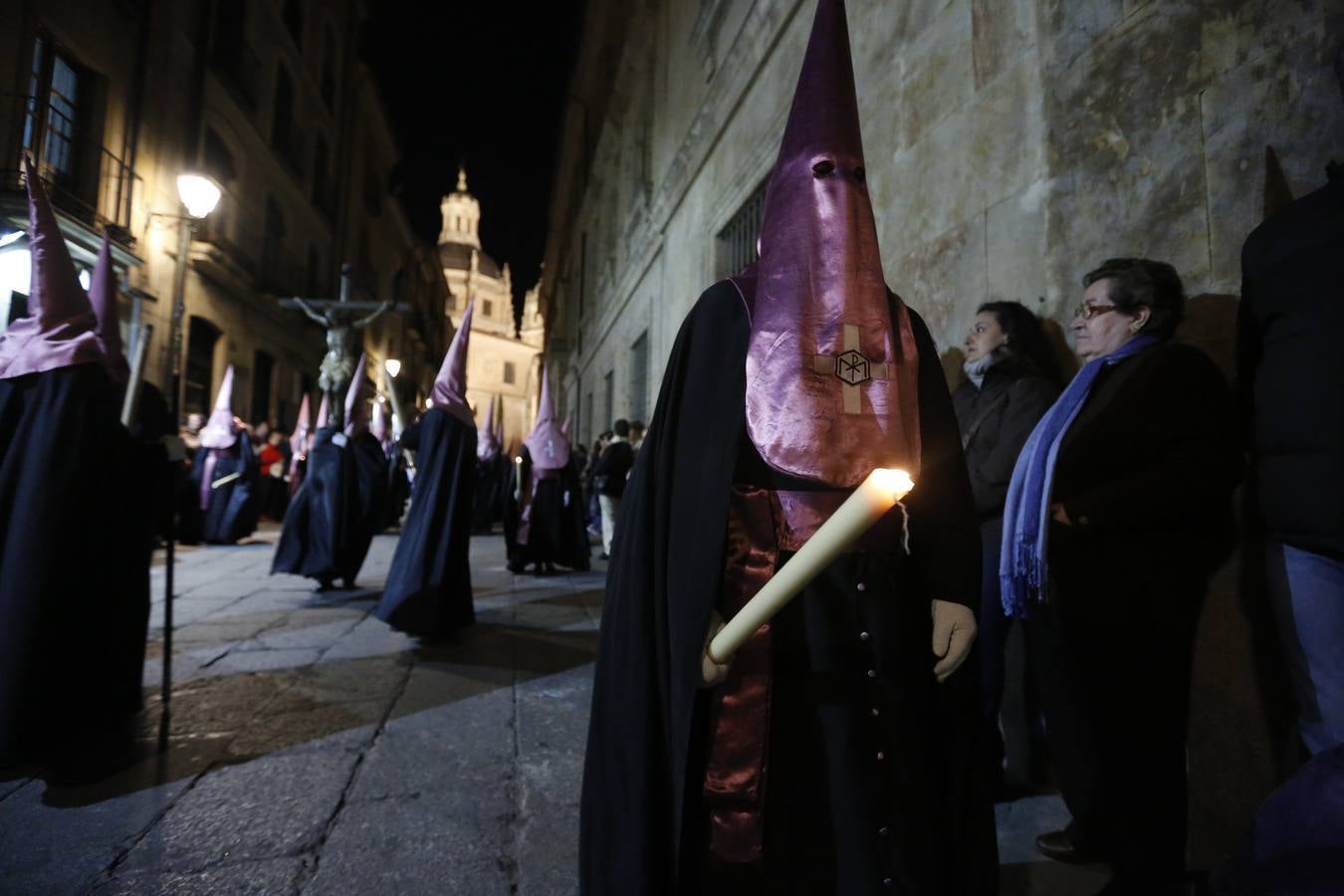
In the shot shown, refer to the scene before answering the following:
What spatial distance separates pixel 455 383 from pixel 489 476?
25.2ft

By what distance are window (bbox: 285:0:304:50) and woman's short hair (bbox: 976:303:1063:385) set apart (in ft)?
73.1

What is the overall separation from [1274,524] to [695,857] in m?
1.53

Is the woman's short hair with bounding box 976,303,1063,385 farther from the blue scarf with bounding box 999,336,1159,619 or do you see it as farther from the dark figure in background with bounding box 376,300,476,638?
the dark figure in background with bounding box 376,300,476,638

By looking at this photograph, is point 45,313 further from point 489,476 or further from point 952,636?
point 489,476

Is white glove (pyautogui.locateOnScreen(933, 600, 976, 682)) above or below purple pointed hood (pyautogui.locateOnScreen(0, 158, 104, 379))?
below

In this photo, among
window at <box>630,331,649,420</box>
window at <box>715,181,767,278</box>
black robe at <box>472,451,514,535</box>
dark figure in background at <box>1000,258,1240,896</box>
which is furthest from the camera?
window at <box>630,331,649,420</box>

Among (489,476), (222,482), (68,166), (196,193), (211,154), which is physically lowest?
(222,482)

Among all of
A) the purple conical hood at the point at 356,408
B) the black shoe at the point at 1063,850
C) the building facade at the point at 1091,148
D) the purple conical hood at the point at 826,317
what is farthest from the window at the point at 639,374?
the purple conical hood at the point at 826,317

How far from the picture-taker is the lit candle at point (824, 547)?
89 cm

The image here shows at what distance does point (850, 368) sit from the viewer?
4.17 ft

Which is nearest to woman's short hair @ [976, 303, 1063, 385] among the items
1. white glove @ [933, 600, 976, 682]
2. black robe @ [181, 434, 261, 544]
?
white glove @ [933, 600, 976, 682]

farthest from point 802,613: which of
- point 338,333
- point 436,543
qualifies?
point 338,333

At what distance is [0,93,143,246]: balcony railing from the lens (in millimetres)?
9484

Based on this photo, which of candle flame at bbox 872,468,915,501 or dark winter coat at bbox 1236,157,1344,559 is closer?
candle flame at bbox 872,468,915,501
